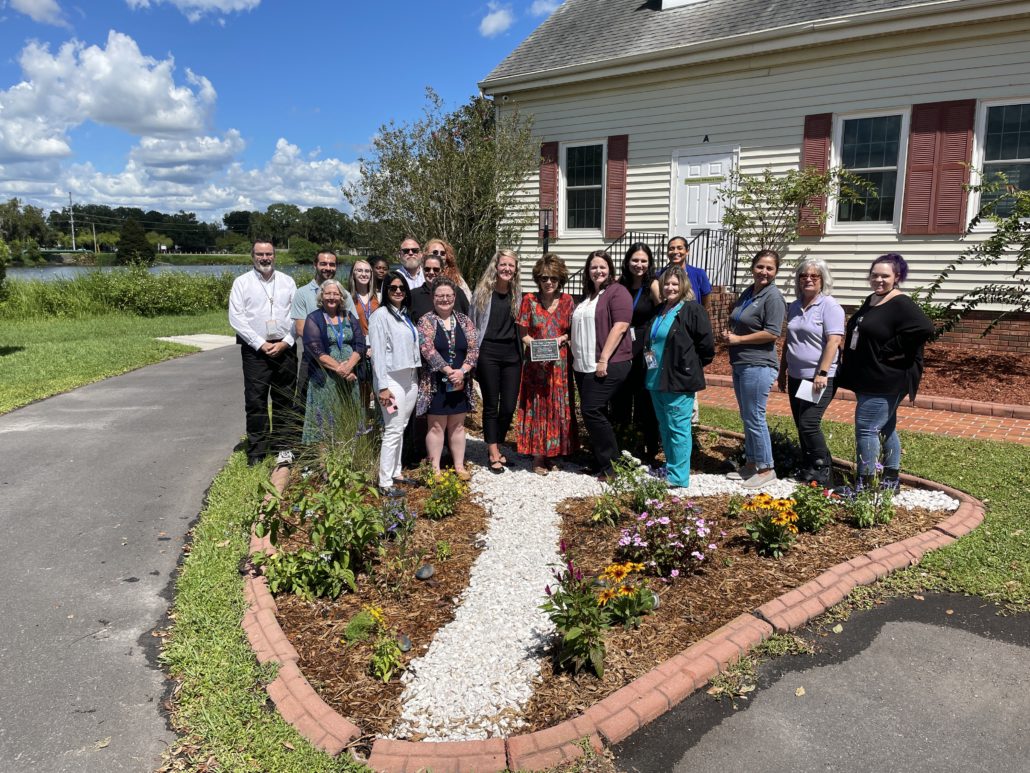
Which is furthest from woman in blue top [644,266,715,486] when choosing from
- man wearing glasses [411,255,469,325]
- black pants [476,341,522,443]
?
man wearing glasses [411,255,469,325]

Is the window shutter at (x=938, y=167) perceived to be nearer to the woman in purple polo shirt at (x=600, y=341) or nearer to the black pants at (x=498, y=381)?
the woman in purple polo shirt at (x=600, y=341)

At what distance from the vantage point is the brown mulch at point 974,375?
306 inches

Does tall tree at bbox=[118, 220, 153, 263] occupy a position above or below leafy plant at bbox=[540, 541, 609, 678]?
above

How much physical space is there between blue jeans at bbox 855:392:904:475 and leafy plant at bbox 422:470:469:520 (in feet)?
9.60

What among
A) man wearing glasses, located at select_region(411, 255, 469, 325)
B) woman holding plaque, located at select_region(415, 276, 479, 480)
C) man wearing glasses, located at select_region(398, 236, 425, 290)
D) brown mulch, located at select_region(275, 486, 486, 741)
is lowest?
brown mulch, located at select_region(275, 486, 486, 741)

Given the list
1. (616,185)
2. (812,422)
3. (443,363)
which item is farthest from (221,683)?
(616,185)

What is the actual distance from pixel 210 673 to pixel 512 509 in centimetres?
241

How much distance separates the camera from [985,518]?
461cm

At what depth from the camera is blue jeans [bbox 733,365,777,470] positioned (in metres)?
5.02

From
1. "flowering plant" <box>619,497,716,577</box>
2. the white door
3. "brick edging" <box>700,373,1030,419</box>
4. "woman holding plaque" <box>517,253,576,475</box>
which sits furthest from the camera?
the white door

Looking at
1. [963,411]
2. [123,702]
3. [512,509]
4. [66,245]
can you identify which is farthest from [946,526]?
[66,245]

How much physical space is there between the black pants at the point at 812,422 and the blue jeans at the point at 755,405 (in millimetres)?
216

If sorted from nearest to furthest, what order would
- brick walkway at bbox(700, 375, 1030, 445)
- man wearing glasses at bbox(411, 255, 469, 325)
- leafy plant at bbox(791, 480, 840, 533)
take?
leafy plant at bbox(791, 480, 840, 533), man wearing glasses at bbox(411, 255, 469, 325), brick walkway at bbox(700, 375, 1030, 445)

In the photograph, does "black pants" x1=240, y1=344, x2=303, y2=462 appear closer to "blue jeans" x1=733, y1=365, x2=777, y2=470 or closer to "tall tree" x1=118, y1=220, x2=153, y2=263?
"blue jeans" x1=733, y1=365, x2=777, y2=470
